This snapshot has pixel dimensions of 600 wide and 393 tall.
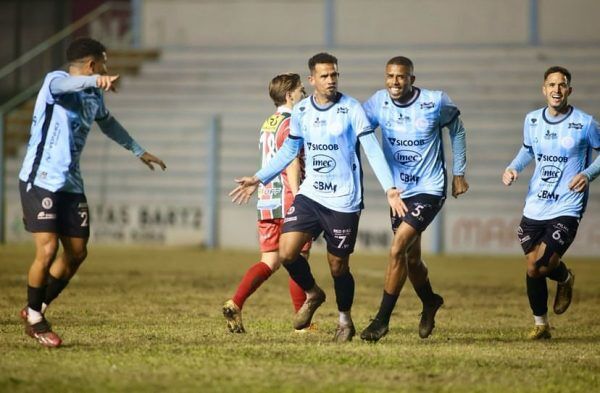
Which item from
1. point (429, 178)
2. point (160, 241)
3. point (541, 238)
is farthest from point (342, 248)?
point (160, 241)

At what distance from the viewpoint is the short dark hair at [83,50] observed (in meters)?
8.66

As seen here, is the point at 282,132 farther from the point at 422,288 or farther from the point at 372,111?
the point at 422,288

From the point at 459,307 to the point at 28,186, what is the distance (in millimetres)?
5457

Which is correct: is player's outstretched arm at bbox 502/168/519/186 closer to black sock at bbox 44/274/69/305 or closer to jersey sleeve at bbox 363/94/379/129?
jersey sleeve at bbox 363/94/379/129

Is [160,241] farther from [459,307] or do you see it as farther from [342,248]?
[342,248]

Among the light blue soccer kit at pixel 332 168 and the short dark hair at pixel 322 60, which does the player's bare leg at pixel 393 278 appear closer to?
the light blue soccer kit at pixel 332 168

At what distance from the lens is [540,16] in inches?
1000

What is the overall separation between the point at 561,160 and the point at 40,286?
4138 millimetres

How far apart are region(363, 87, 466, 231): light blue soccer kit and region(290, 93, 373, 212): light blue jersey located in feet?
1.05

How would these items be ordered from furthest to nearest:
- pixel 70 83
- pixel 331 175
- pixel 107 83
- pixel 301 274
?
pixel 301 274
pixel 331 175
pixel 70 83
pixel 107 83

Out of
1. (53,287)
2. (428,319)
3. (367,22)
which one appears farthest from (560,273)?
(367,22)

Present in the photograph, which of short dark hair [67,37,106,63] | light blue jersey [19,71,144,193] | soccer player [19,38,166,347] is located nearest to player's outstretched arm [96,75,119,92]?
soccer player [19,38,166,347]

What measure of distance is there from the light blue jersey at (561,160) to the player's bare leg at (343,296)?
169 cm

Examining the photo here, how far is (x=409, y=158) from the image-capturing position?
9250 millimetres
